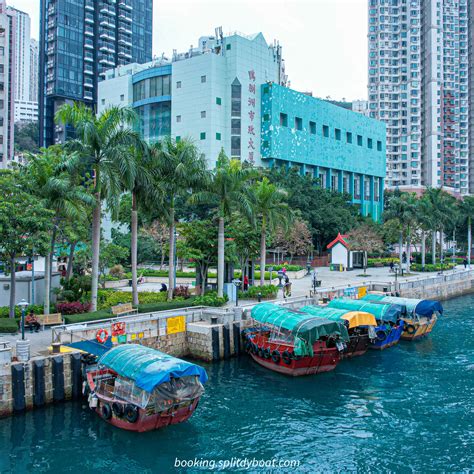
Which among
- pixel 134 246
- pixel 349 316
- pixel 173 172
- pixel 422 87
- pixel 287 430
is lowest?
pixel 287 430

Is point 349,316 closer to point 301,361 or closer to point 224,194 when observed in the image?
point 301,361

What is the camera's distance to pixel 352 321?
32969mm

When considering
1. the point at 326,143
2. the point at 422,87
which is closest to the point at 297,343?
the point at 326,143

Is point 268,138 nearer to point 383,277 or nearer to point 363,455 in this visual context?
point 383,277

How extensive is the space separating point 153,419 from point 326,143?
292ft

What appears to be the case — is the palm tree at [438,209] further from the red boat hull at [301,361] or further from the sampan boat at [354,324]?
the red boat hull at [301,361]

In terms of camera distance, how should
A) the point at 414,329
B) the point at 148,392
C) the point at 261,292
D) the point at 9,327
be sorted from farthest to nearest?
the point at 261,292
the point at 414,329
the point at 9,327
the point at 148,392

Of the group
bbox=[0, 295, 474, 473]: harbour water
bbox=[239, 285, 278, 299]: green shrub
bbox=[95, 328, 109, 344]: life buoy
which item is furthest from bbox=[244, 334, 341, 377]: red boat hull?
bbox=[239, 285, 278, 299]: green shrub

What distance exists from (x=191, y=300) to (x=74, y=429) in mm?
17041

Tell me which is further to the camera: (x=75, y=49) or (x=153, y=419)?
(x=75, y=49)

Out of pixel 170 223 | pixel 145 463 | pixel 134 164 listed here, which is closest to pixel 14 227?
pixel 134 164

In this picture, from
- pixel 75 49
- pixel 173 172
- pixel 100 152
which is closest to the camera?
pixel 100 152

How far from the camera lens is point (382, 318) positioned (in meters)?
36.3

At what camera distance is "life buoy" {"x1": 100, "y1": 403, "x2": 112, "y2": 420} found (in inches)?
886
